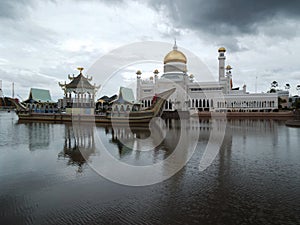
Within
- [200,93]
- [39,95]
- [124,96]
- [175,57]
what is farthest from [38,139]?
[175,57]

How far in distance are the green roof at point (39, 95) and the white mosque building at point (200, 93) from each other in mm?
20372

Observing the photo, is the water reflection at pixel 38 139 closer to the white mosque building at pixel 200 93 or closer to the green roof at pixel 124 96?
the green roof at pixel 124 96

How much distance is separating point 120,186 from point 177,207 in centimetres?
189

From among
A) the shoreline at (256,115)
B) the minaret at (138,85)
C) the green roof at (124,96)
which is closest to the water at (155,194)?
the green roof at (124,96)

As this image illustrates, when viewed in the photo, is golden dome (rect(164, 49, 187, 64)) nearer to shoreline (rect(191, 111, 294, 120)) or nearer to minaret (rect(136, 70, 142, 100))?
minaret (rect(136, 70, 142, 100))

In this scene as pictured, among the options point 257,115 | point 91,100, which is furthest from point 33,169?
point 257,115

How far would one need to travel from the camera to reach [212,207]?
15.8 feet

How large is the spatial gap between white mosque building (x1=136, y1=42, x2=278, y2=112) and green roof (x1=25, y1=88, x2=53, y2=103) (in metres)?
20.4

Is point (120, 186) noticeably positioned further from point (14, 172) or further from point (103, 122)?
point (103, 122)

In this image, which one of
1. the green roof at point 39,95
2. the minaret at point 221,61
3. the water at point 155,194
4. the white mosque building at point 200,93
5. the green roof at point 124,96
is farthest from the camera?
the minaret at point 221,61

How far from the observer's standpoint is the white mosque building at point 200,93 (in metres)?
46.8

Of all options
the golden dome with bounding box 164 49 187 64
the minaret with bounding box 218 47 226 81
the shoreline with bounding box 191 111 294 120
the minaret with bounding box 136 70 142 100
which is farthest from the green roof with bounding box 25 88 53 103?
the minaret with bounding box 218 47 226 81

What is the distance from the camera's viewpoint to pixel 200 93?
49.9m

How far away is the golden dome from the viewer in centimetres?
5266
